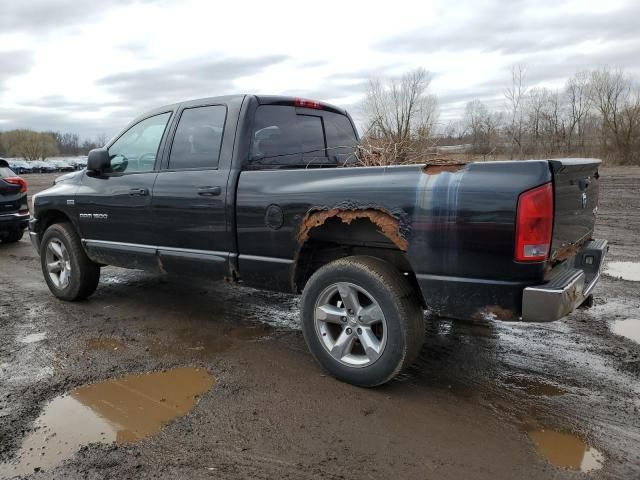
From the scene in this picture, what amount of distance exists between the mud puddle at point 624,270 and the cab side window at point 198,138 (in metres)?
5.02

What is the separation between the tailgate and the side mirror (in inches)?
159

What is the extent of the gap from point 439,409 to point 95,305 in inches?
157

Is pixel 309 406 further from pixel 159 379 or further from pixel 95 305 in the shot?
pixel 95 305

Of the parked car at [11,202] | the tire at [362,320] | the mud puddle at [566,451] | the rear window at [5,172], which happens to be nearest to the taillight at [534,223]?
the tire at [362,320]

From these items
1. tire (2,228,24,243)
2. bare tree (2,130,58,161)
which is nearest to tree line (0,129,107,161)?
bare tree (2,130,58,161)

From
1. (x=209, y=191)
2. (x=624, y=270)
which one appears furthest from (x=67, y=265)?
(x=624, y=270)

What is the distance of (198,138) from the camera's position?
444 cm

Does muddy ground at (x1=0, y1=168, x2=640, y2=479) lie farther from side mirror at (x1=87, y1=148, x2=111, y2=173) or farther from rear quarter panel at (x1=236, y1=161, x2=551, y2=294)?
side mirror at (x1=87, y1=148, x2=111, y2=173)

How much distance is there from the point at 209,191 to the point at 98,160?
1.54 m

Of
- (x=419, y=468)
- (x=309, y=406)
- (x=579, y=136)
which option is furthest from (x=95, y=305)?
(x=579, y=136)

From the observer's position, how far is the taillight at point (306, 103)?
4688 millimetres

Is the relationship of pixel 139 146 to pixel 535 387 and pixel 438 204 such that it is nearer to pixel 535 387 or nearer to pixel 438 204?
pixel 438 204

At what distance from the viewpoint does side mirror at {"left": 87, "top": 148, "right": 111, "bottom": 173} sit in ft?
16.2

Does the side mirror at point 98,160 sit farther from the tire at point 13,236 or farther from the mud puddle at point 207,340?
the tire at point 13,236
